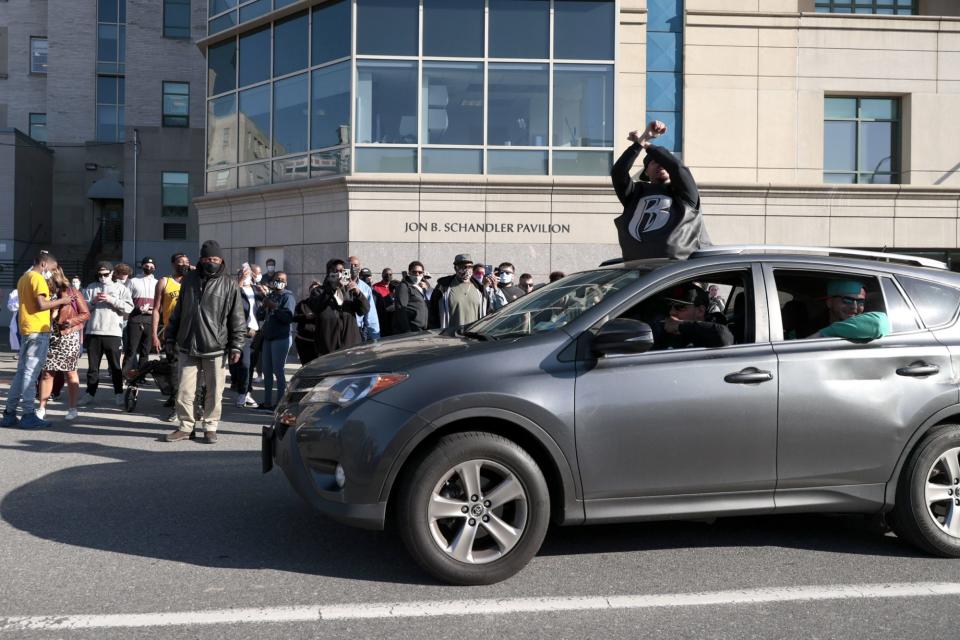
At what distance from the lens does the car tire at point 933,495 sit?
4.74m

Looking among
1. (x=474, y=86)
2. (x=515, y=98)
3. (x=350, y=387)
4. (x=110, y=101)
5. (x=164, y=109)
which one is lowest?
(x=350, y=387)

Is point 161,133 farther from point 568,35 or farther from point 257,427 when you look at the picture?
point 257,427

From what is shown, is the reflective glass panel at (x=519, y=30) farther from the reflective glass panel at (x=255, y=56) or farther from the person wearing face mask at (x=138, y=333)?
the person wearing face mask at (x=138, y=333)

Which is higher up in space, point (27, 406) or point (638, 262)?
point (638, 262)

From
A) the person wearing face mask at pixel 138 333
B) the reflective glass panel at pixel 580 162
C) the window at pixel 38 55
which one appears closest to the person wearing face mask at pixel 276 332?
the person wearing face mask at pixel 138 333

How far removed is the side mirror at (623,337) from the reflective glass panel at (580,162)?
14812 millimetres

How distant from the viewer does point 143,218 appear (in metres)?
33.7

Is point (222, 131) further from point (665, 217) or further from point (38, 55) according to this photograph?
point (38, 55)

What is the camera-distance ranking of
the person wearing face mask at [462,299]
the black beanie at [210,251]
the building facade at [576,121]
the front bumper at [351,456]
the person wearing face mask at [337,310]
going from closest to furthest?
the front bumper at [351,456], the black beanie at [210,251], the person wearing face mask at [337,310], the person wearing face mask at [462,299], the building facade at [576,121]

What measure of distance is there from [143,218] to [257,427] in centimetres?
2706

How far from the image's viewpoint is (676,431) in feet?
14.5

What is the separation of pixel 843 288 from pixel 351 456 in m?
2.92

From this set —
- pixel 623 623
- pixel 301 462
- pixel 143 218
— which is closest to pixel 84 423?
pixel 301 462

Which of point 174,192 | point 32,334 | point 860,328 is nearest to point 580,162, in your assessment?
point 32,334
